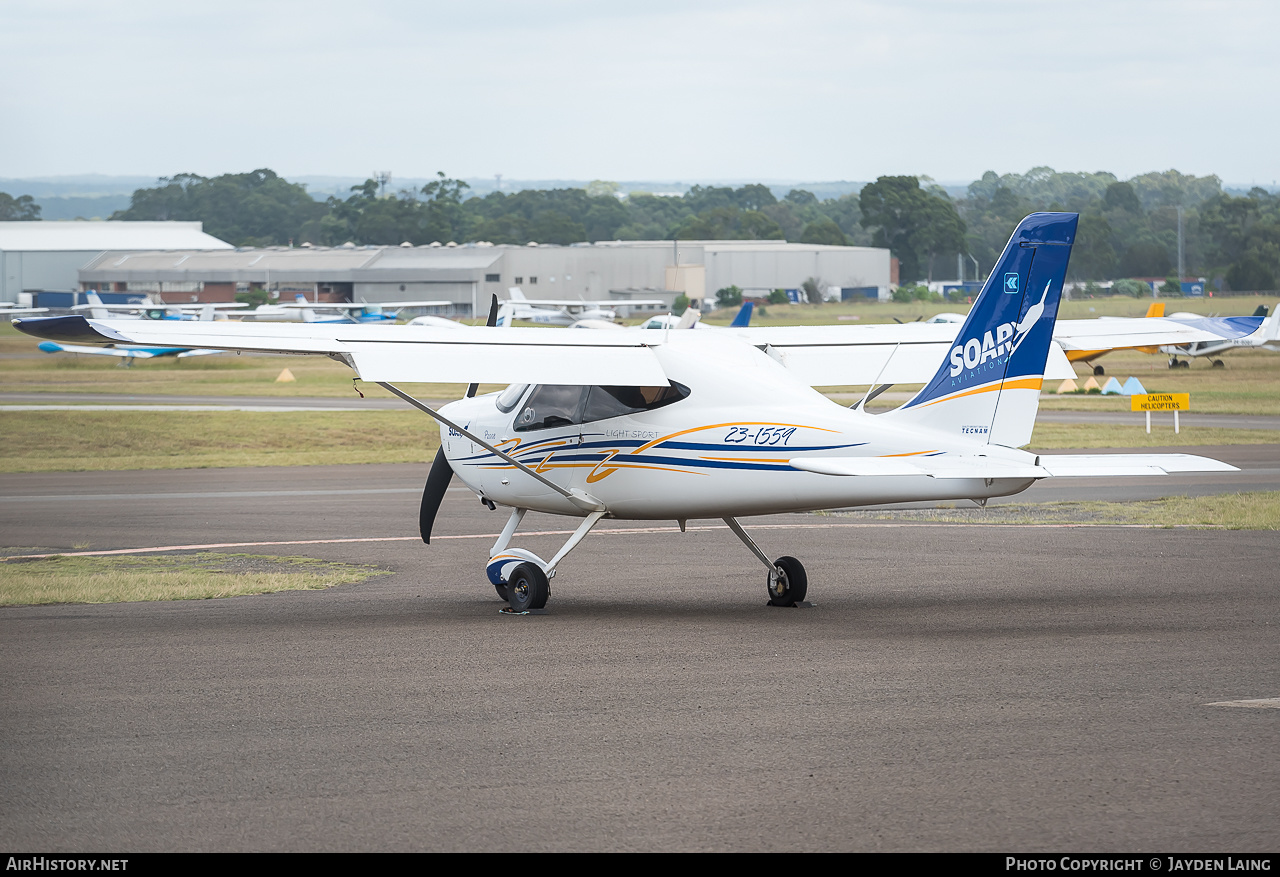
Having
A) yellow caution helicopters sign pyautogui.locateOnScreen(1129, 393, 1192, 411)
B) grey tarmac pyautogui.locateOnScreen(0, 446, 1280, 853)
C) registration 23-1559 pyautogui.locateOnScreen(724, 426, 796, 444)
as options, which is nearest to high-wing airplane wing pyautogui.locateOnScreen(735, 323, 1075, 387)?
grey tarmac pyautogui.locateOnScreen(0, 446, 1280, 853)

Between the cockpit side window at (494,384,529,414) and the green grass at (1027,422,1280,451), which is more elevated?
the cockpit side window at (494,384,529,414)

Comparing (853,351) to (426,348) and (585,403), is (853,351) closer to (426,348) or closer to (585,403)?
(585,403)

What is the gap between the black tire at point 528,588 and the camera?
13.4m

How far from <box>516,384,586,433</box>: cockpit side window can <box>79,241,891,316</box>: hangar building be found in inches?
4303

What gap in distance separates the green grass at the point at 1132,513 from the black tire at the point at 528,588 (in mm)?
9169

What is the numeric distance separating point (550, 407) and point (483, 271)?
113982mm

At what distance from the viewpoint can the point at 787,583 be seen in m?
13.4

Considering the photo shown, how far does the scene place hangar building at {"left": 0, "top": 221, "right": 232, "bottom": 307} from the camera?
145 metres

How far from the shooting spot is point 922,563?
53.6ft

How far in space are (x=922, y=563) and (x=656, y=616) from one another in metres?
4.64

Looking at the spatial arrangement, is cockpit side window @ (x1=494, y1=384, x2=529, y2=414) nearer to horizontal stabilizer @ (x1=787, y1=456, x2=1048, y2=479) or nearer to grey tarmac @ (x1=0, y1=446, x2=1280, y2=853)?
grey tarmac @ (x1=0, y1=446, x2=1280, y2=853)

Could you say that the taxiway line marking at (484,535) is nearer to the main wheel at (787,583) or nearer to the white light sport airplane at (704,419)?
the white light sport airplane at (704,419)

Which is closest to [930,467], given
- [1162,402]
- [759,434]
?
[759,434]
